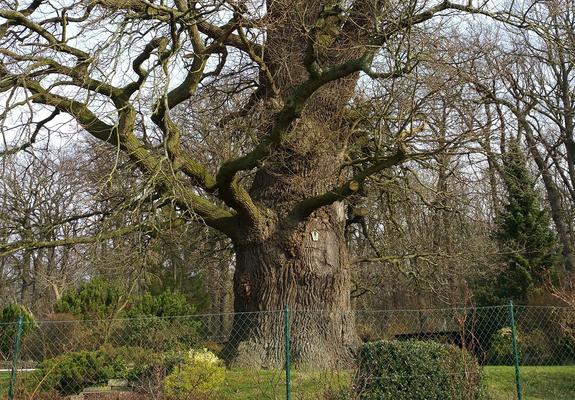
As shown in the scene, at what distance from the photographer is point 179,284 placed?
2655 cm

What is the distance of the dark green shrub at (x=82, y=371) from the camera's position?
11477 millimetres

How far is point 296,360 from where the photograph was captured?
11.0 metres

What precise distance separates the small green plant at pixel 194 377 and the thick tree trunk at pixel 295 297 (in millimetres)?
1845

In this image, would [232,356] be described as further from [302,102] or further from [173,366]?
[302,102]

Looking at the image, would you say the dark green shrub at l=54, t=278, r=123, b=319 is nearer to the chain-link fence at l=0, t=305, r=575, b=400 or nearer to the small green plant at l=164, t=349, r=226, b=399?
the chain-link fence at l=0, t=305, r=575, b=400

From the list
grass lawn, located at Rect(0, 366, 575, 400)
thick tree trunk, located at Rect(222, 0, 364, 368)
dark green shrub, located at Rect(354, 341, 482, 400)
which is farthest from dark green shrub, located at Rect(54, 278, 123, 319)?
dark green shrub, located at Rect(354, 341, 482, 400)

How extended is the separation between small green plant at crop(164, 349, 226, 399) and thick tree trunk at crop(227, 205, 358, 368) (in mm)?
1845

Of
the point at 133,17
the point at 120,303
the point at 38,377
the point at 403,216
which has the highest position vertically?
the point at 133,17

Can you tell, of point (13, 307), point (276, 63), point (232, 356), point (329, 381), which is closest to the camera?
point (329, 381)

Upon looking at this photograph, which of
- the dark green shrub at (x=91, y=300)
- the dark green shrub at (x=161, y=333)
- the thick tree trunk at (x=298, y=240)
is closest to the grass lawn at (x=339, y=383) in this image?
the thick tree trunk at (x=298, y=240)

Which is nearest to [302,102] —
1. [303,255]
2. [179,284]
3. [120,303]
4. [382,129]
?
[382,129]

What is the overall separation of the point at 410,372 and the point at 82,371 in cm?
648

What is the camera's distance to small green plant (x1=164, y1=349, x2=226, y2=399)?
8523 mm

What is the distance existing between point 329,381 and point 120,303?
12.3 metres
